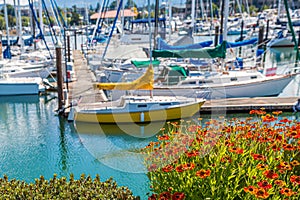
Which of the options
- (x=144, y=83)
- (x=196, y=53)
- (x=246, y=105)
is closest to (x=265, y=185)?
(x=144, y=83)

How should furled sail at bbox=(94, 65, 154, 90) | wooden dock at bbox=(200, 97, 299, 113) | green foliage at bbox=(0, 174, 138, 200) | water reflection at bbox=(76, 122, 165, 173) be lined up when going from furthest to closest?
wooden dock at bbox=(200, 97, 299, 113)
furled sail at bbox=(94, 65, 154, 90)
water reflection at bbox=(76, 122, 165, 173)
green foliage at bbox=(0, 174, 138, 200)

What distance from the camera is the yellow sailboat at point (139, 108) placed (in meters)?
16.0

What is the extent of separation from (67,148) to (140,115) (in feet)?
12.5

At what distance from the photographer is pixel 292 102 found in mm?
18297

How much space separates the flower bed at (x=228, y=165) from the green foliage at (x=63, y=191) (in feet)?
2.68

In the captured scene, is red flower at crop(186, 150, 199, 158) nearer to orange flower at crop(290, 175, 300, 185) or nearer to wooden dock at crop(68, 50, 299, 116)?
orange flower at crop(290, 175, 300, 185)

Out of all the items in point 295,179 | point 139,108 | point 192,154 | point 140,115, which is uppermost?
point 192,154

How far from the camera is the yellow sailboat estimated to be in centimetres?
1596

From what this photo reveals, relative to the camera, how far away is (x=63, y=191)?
5.59 metres

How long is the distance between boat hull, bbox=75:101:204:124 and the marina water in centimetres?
36

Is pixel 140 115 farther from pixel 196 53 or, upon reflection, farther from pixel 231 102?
pixel 231 102

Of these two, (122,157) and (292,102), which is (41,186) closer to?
(122,157)

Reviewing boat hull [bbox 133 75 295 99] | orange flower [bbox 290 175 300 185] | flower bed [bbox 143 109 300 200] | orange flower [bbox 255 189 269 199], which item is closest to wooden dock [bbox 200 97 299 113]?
boat hull [bbox 133 75 295 99]

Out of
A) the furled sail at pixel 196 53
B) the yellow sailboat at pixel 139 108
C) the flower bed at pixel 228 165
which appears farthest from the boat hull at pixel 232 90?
the flower bed at pixel 228 165
